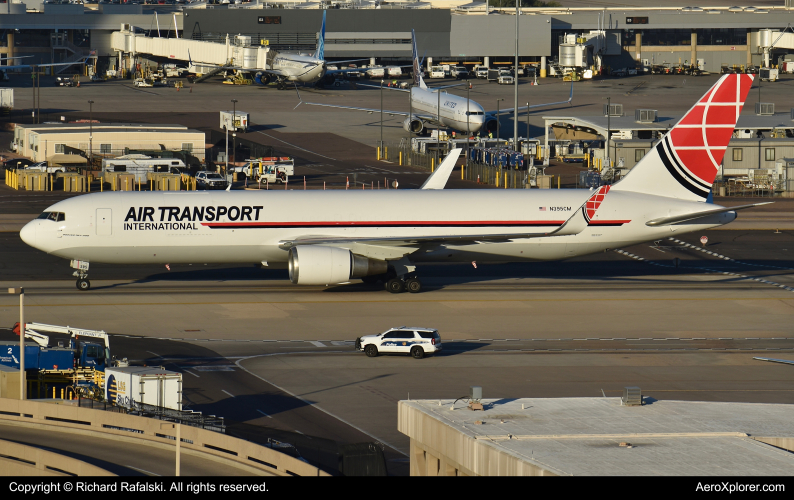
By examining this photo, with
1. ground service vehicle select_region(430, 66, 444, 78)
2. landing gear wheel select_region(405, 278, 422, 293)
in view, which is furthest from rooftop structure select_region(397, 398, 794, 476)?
A: ground service vehicle select_region(430, 66, 444, 78)

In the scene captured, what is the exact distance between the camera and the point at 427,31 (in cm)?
17950

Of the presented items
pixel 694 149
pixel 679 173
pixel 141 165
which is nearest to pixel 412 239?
pixel 679 173

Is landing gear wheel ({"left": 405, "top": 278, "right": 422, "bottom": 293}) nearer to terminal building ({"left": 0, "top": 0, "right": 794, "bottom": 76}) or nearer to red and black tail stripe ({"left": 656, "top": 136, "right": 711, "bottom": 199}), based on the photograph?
red and black tail stripe ({"left": 656, "top": 136, "right": 711, "bottom": 199})

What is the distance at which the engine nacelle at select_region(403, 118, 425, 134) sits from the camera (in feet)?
401

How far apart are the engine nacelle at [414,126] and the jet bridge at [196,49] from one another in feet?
139

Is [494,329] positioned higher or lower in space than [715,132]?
lower

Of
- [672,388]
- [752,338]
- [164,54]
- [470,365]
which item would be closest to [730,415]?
[672,388]

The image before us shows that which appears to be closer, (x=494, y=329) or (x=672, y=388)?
(x=672, y=388)

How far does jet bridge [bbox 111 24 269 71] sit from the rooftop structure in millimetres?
135091

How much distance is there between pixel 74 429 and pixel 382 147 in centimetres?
8479

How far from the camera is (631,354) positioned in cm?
4450

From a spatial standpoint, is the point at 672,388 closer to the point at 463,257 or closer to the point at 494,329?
the point at 494,329

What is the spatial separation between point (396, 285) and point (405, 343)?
12131 mm

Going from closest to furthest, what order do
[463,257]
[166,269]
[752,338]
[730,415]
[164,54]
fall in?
[730,415]
[752,338]
[463,257]
[166,269]
[164,54]
